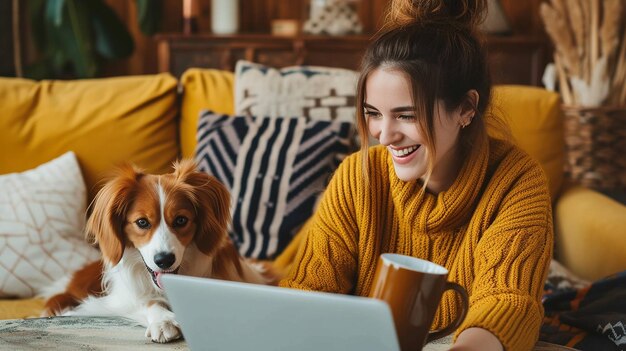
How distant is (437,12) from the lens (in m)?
1.42

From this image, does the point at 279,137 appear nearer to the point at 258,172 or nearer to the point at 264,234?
the point at 258,172

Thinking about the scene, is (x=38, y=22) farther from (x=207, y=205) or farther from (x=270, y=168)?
(x=207, y=205)

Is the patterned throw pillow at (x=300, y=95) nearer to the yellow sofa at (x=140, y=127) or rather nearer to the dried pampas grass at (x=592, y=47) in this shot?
the yellow sofa at (x=140, y=127)

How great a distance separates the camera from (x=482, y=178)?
136 cm

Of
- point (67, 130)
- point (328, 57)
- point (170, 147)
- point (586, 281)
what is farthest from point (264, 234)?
point (328, 57)

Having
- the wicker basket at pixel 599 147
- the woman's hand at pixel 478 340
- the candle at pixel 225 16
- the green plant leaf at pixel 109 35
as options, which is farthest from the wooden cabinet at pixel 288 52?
the woman's hand at pixel 478 340

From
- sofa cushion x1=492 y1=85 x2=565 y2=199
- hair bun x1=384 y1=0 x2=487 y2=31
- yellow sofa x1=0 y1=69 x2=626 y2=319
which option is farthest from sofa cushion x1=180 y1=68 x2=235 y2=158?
hair bun x1=384 y1=0 x2=487 y2=31

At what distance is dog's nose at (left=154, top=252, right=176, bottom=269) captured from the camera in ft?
4.63

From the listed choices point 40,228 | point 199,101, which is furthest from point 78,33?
point 40,228

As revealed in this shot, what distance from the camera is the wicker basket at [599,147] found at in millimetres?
3172

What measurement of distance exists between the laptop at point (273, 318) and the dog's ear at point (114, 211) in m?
0.59

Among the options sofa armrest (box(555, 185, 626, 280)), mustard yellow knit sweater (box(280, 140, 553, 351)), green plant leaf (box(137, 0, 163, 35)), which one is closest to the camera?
mustard yellow knit sweater (box(280, 140, 553, 351))

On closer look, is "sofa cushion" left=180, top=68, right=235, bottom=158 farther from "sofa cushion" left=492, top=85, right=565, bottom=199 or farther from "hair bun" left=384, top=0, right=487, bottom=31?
"hair bun" left=384, top=0, right=487, bottom=31

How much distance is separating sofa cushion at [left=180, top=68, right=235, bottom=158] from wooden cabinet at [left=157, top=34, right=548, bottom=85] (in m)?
1.85
